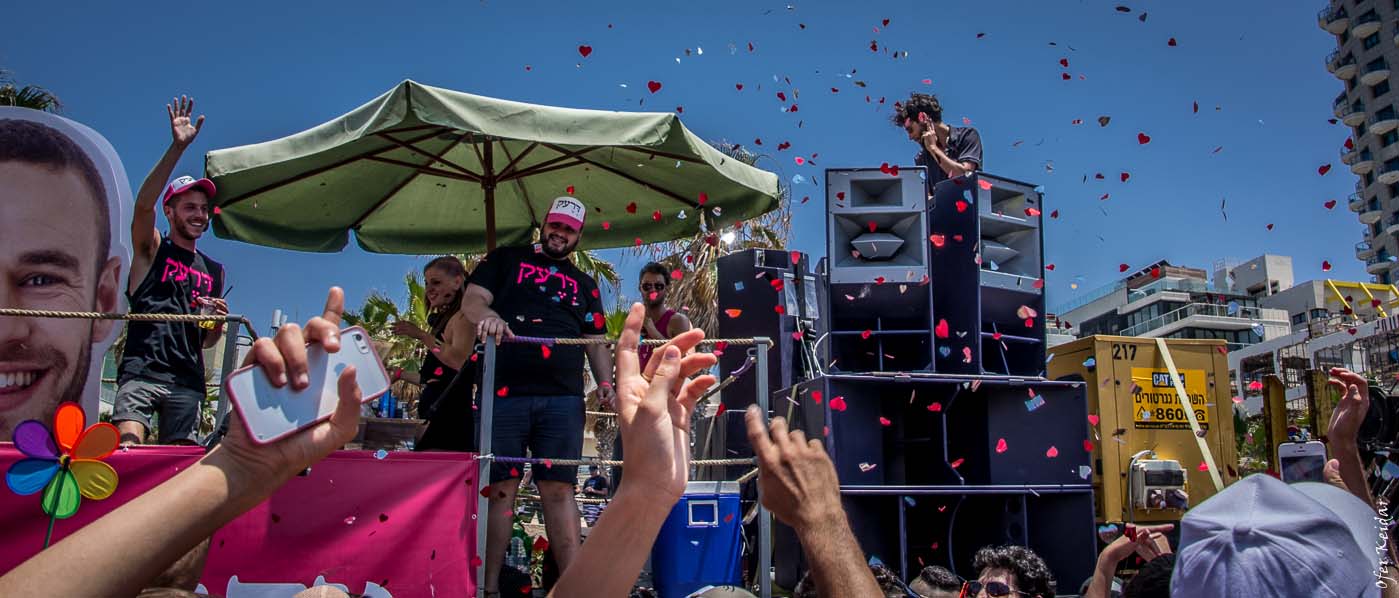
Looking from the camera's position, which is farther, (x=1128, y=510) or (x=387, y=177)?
(x=387, y=177)

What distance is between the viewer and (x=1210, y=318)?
296 feet

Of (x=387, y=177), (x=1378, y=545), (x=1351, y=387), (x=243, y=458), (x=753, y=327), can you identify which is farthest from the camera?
(x=387, y=177)

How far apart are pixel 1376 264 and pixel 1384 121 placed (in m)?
12.4

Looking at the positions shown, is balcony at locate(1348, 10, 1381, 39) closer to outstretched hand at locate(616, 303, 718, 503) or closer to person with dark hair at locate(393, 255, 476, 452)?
person with dark hair at locate(393, 255, 476, 452)

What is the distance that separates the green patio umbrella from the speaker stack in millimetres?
771

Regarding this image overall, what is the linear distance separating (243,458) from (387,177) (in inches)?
237

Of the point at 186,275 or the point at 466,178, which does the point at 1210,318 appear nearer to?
the point at 466,178

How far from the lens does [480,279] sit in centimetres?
504

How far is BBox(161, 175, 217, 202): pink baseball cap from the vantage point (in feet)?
16.9

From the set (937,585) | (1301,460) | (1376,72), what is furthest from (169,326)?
(1376,72)

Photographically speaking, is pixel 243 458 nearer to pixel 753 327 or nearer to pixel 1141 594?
pixel 1141 594

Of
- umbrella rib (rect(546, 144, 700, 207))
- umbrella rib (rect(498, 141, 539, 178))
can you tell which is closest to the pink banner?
umbrella rib (rect(498, 141, 539, 178))

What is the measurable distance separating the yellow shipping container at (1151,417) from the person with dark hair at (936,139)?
1.54 m

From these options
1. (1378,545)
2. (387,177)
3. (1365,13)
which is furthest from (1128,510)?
(1365,13)
